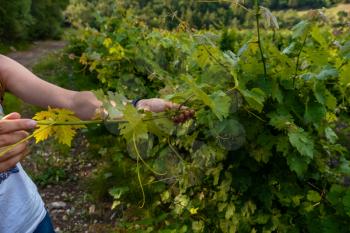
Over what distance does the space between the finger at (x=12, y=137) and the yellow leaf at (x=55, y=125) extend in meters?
0.07

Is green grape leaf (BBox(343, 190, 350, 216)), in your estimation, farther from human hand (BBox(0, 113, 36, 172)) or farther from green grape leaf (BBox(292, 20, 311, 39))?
human hand (BBox(0, 113, 36, 172))

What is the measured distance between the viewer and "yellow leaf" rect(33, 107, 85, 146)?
120 cm

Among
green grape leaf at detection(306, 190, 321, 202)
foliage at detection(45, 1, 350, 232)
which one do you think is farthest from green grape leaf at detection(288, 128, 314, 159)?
green grape leaf at detection(306, 190, 321, 202)

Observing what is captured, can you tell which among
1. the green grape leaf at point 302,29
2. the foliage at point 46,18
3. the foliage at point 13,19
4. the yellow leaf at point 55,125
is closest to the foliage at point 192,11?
the green grape leaf at point 302,29

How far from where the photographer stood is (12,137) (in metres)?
1.26

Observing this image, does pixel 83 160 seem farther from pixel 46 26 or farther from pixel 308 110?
pixel 46 26

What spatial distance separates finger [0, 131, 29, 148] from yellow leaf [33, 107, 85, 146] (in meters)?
0.07

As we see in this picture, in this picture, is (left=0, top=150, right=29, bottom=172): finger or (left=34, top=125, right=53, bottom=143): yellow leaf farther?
(left=0, top=150, right=29, bottom=172): finger

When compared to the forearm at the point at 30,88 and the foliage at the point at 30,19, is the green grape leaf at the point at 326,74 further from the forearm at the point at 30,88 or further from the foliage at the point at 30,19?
the foliage at the point at 30,19

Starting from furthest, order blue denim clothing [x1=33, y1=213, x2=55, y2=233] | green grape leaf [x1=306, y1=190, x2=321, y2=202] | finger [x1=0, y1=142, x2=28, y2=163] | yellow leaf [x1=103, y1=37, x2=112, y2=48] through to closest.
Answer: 1. yellow leaf [x1=103, y1=37, x2=112, y2=48]
2. blue denim clothing [x1=33, y1=213, x2=55, y2=233]
3. green grape leaf [x1=306, y1=190, x2=321, y2=202]
4. finger [x1=0, y1=142, x2=28, y2=163]

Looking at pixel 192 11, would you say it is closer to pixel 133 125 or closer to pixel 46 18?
pixel 133 125

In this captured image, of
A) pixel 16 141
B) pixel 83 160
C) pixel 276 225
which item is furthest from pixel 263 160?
pixel 83 160

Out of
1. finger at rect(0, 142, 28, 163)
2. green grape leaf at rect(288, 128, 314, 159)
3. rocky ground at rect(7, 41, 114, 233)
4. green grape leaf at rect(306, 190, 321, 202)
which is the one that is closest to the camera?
finger at rect(0, 142, 28, 163)

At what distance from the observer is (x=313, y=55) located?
160 cm
